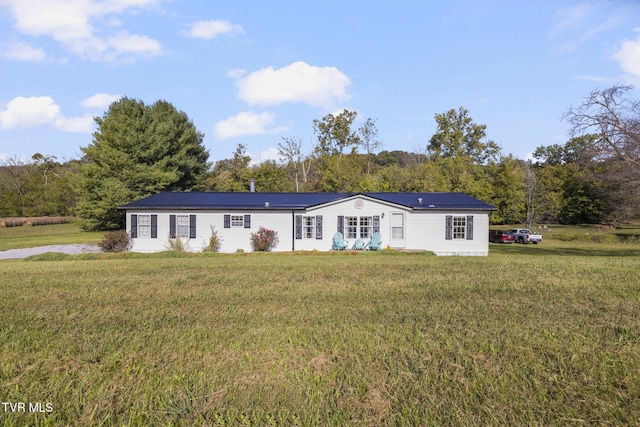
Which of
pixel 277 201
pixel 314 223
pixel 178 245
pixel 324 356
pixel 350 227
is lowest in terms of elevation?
pixel 178 245

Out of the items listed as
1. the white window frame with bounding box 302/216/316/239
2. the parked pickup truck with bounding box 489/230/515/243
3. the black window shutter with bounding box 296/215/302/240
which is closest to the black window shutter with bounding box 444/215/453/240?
the white window frame with bounding box 302/216/316/239

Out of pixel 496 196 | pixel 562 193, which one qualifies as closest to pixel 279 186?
pixel 496 196

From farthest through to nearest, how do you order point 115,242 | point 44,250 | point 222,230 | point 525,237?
point 525,237, point 44,250, point 222,230, point 115,242

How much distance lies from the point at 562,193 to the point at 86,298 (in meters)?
61.3

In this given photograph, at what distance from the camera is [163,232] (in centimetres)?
2356

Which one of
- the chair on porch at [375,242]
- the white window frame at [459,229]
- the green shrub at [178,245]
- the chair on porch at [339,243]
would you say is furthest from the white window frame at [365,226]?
the green shrub at [178,245]

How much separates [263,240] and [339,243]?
422cm

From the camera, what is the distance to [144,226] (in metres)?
23.7

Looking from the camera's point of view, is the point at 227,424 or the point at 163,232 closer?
the point at 227,424

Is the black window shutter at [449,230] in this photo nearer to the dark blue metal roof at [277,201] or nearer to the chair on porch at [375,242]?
the dark blue metal roof at [277,201]

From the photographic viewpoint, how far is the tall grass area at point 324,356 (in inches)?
135

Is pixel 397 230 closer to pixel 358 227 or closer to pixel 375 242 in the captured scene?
pixel 375 242

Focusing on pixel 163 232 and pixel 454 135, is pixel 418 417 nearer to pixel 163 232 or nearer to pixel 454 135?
pixel 163 232

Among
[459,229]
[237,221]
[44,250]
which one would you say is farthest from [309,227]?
[44,250]
